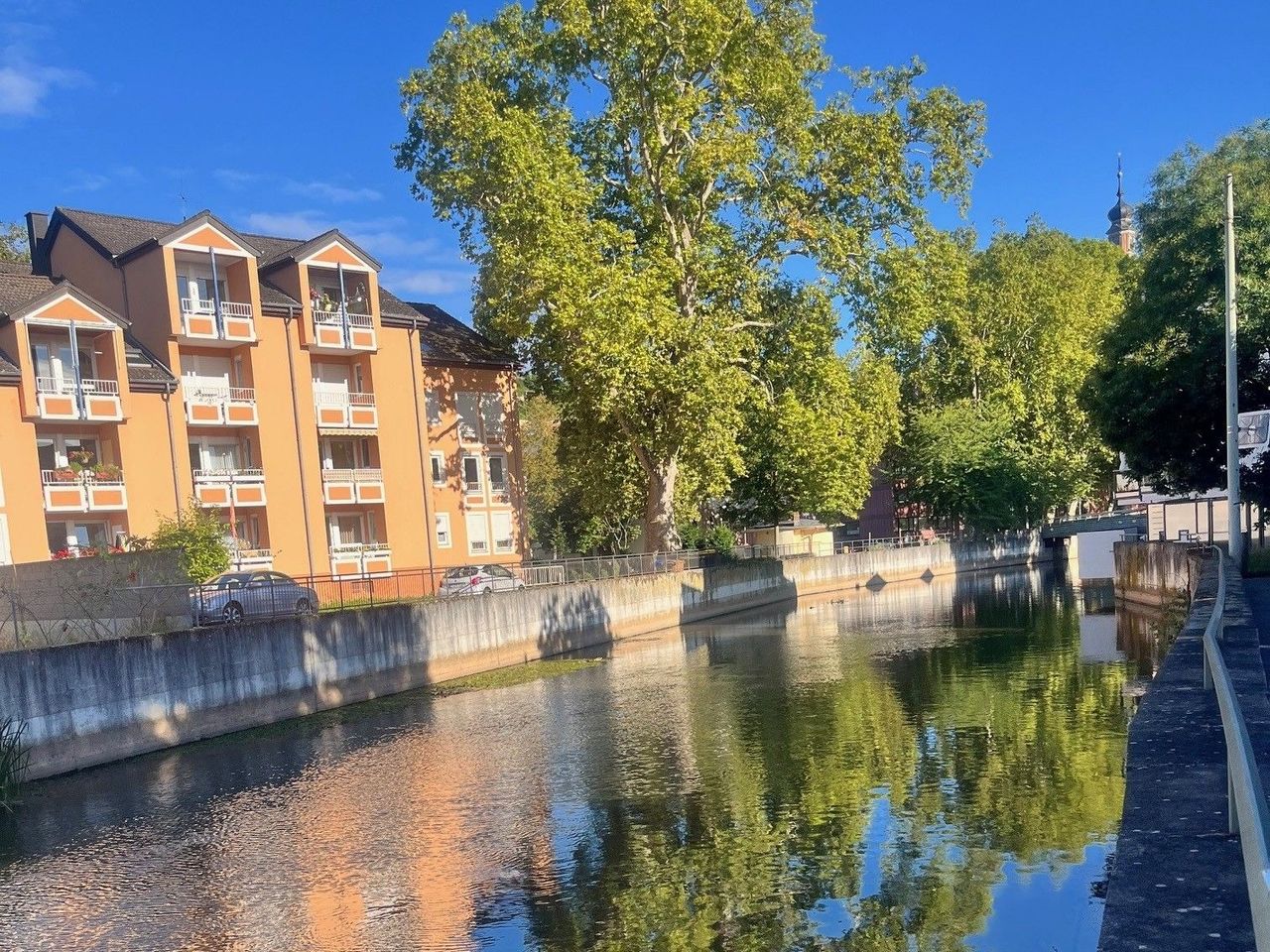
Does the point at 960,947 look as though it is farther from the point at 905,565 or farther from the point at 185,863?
the point at 905,565

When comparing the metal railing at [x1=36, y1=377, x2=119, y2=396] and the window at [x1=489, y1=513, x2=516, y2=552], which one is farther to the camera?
the window at [x1=489, y1=513, x2=516, y2=552]

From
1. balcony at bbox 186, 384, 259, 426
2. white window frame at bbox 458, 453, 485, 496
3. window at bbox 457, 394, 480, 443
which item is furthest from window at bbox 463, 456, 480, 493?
balcony at bbox 186, 384, 259, 426

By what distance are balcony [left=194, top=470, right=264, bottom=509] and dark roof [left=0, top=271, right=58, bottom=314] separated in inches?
299

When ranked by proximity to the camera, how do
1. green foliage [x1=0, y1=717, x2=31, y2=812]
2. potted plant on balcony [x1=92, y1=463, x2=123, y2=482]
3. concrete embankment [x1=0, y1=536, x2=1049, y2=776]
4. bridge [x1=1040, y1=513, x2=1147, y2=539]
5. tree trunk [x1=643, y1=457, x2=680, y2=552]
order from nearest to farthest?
green foliage [x1=0, y1=717, x2=31, y2=812]
concrete embankment [x1=0, y1=536, x2=1049, y2=776]
potted plant on balcony [x1=92, y1=463, x2=123, y2=482]
tree trunk [x1=643, y1=457, x2=680, y2=552]
bridge [x1=1040, y1=513, x2=1147, y2=539]

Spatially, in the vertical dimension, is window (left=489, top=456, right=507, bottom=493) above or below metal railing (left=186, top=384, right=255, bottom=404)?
below

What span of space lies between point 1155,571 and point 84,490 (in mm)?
33753

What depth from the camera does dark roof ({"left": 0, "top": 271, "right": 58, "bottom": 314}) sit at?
3756 centimetres

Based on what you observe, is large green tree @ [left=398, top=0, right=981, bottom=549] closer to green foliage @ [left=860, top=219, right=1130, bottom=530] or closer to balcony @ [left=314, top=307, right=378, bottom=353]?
balcony @ [left=314, top=307, right=378, bottom=353]

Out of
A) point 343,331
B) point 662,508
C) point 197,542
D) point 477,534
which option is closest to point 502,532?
point 477,534

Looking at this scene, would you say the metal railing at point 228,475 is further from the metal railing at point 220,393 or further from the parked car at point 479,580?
the parked car at point 479,580

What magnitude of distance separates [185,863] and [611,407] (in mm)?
31526

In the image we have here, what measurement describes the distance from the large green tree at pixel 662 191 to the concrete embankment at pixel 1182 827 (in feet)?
102

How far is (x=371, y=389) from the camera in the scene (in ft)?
152

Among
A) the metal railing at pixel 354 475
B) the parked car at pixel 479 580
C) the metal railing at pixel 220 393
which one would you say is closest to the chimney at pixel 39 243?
the metal railing at pixel 220 393
